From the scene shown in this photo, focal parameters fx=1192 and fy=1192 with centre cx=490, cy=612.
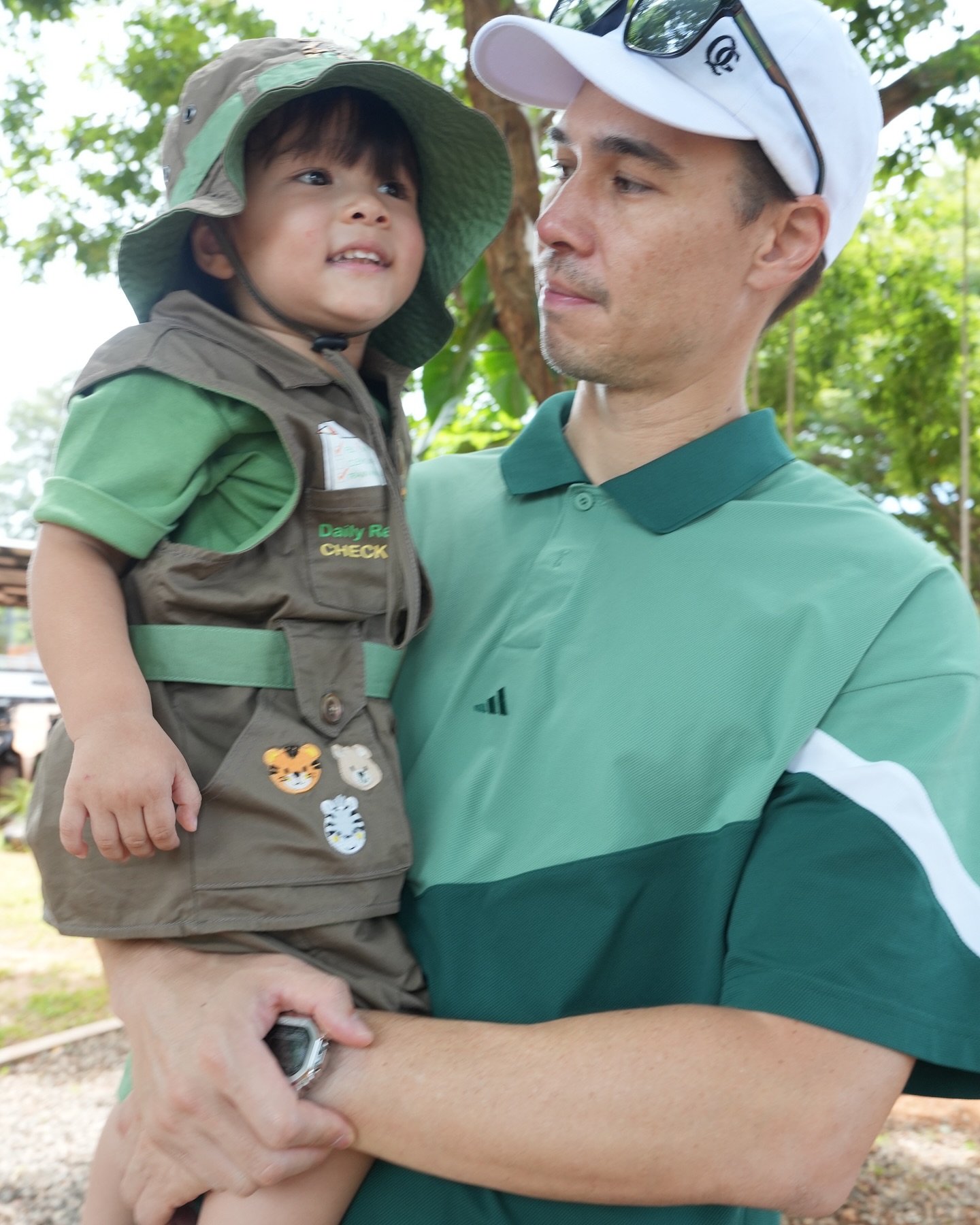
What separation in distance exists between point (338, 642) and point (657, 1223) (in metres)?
0.73

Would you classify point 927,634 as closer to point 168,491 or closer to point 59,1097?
point 168,491

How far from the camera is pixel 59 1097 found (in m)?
5.68

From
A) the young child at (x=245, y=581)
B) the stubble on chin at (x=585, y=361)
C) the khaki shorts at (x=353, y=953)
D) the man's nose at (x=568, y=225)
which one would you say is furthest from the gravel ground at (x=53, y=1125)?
the man's nose at (x=568, y=225)

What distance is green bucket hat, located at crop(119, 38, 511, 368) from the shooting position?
4.89 feet

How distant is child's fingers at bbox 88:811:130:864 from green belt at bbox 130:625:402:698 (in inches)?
6.7

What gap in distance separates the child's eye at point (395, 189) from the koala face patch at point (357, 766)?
0.77 m

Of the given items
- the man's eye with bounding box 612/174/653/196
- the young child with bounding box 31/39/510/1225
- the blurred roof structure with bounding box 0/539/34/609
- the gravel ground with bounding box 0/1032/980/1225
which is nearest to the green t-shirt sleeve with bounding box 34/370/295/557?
the young child with bounding box 31/39/510/1225

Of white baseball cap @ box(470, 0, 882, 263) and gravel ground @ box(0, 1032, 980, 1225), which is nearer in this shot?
white baseball cap @ box(470, 0, 882, 263)

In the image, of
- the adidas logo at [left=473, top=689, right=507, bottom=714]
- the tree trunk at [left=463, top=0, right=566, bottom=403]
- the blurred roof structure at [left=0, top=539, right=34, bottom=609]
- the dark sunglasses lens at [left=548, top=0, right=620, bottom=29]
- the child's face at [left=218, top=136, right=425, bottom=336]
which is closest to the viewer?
the adidas logo at [left=473, top=689, right=507, bottom=714]

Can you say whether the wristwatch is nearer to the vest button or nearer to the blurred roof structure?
the vest button

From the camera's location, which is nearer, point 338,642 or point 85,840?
point 85,840

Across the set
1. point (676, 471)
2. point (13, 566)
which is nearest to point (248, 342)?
point (676, 471)

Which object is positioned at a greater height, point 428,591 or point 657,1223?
point 428,591

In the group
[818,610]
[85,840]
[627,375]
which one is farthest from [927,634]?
[85,840]
